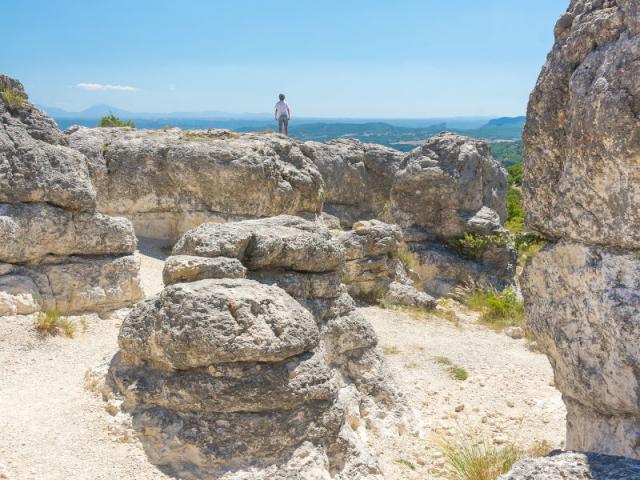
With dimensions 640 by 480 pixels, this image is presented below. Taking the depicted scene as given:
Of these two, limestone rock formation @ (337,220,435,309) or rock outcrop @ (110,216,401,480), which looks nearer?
rock outcrop @ (110,216,401,480)

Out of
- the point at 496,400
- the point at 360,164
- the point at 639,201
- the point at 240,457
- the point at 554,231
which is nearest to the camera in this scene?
the point at 639,201

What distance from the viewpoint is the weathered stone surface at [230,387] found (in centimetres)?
564

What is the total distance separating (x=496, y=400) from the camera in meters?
9.30

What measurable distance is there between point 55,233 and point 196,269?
12.7ft

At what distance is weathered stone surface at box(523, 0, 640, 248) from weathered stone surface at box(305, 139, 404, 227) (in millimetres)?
16402

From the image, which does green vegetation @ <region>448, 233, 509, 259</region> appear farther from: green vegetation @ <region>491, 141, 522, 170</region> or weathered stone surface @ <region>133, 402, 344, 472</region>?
green vegetation @ <region>491, 141, 522, 170</region>

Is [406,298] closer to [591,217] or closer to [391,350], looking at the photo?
[391,350]

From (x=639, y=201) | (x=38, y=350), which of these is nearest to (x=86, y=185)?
(x=38, y=350)

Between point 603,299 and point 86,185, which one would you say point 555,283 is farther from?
point 86,185

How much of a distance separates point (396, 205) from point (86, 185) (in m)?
10.9

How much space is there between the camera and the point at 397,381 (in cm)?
940

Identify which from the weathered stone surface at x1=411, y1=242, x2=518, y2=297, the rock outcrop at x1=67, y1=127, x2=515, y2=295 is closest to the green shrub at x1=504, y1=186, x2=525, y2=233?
the rock outcrop at x1=67, y1=127, x2=515, y2=295

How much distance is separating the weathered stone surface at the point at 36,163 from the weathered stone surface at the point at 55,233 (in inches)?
7.2

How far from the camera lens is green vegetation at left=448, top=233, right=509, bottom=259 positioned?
693 inches
